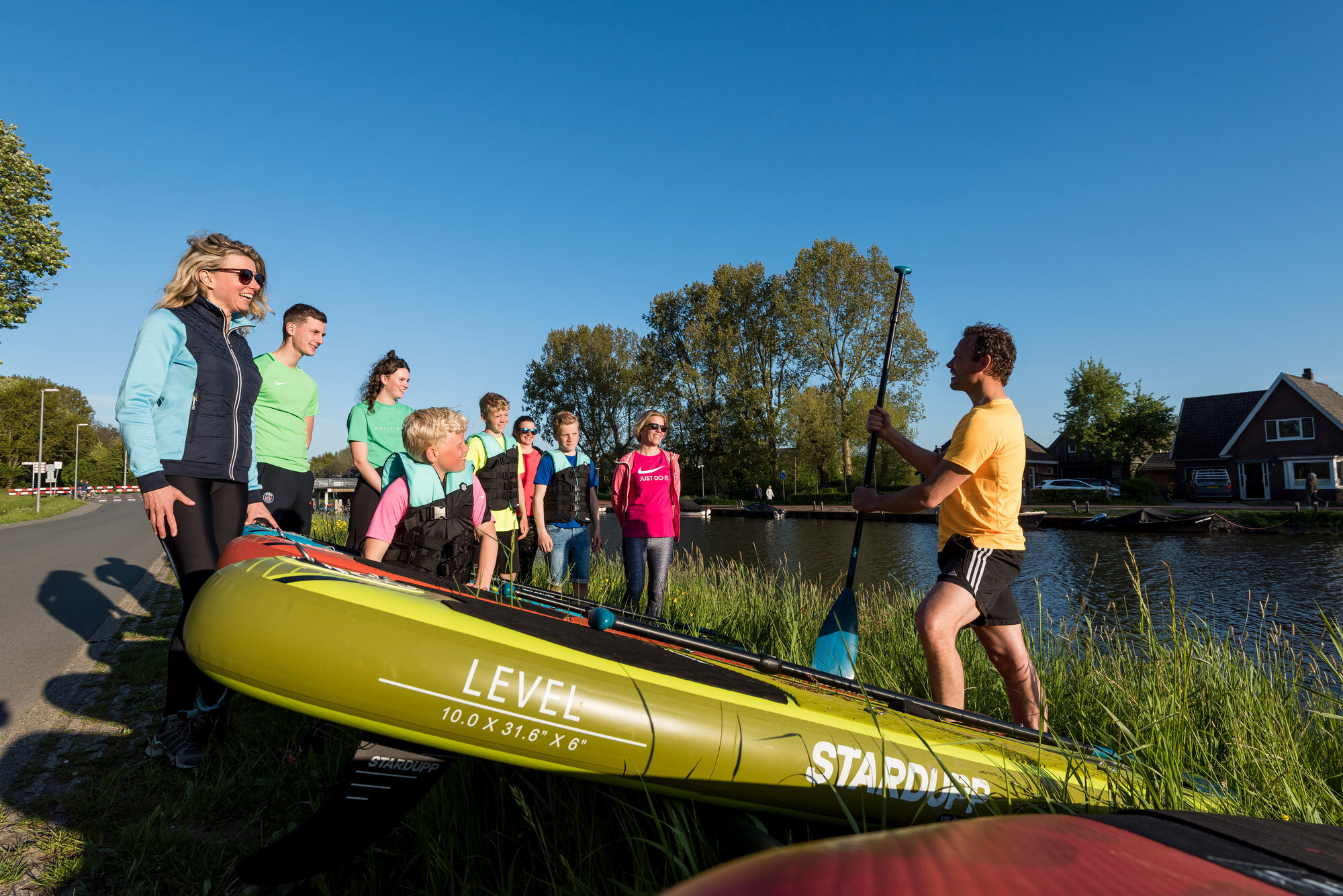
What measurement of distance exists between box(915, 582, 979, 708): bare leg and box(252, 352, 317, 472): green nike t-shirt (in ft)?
13.6

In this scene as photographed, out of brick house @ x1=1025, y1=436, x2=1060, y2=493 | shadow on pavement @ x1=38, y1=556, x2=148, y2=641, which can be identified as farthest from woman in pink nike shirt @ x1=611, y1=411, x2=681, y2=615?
brick house @ x1=1025, y1=436, x2=1060, y2=493

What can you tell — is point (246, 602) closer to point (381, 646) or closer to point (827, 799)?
point (381, 646)

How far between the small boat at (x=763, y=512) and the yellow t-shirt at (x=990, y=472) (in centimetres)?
3508

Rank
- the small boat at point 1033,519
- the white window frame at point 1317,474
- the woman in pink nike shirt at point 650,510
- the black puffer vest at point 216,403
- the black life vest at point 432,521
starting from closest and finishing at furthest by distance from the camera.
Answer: the black puffer vest at point 216,403 → the black life vest at point 432,521 → the woman in pink nike shirt at point 650,510 → the small boat at point 1033,519 → the white window frame at point 1317,474

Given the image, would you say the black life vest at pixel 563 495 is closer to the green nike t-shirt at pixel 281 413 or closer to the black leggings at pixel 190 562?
the green nike t-shirt at pixel 281 413

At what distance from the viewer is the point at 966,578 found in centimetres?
272

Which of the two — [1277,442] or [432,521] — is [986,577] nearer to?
[432,521]

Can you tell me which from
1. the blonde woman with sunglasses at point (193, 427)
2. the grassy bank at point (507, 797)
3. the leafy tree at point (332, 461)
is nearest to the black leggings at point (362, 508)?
the grassy bank at point (507, 797)

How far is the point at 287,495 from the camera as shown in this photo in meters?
4.65

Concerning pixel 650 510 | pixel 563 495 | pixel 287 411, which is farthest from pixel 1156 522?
pixel 287 411

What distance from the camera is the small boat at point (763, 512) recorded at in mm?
37969

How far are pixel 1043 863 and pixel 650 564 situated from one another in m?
5.00

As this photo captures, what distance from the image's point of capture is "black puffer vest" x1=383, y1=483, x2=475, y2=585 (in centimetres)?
377

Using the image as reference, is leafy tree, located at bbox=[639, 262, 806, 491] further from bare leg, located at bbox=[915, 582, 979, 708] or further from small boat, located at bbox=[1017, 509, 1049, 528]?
bare leg, located at bbox=[915, 582, 979, 708]
